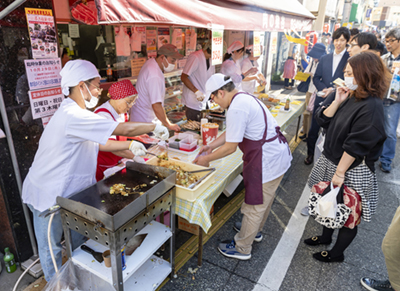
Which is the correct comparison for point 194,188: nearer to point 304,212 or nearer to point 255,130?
point 255,130

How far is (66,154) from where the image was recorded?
7.04 ft

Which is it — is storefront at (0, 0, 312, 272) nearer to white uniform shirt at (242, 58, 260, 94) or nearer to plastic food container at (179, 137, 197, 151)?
plastic food container at (179, 137, 197, 151)

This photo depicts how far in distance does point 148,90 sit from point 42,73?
1.57 metres

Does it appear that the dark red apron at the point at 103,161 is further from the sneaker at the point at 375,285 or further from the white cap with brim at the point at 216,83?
the sneaker at the point at 375,285

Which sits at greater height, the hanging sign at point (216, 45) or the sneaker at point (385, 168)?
the hanging sign at point (216, 45)

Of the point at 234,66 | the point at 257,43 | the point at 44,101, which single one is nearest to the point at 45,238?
the point at 44,101

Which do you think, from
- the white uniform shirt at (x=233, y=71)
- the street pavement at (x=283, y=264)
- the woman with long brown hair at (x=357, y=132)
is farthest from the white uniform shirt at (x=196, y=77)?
the woman with long brown hair at (x=357, y=132)

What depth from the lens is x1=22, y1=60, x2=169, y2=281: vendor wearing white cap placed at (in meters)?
2.04

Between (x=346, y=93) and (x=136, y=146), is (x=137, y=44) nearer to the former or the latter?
(x=136, y=146)

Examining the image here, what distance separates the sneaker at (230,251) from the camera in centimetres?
327

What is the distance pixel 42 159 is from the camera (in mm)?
2186

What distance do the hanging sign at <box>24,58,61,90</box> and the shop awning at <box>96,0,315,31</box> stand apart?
1.09m

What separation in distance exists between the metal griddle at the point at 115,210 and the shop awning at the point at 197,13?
130 centimetres

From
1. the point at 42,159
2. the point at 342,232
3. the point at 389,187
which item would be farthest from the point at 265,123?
the point at 389,187
